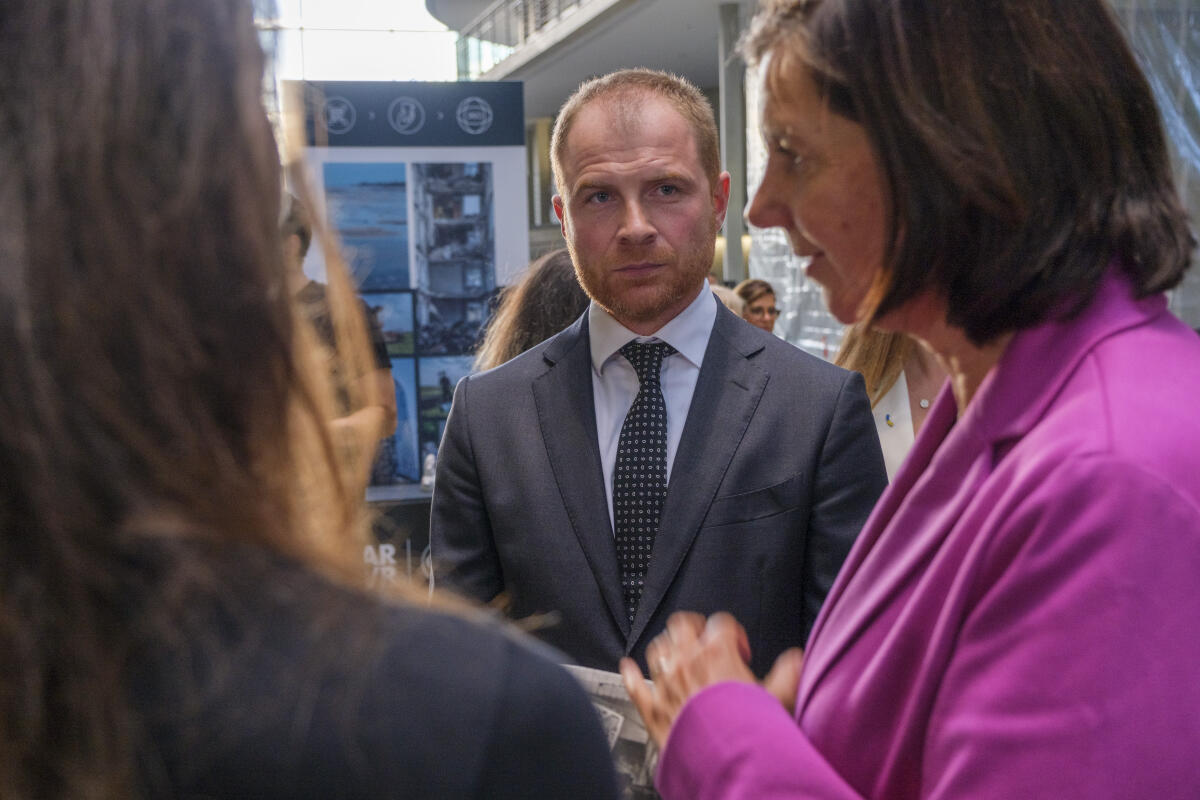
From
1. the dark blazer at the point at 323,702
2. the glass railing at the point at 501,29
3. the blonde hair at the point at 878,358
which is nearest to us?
the dark blazer at the point at 323,702

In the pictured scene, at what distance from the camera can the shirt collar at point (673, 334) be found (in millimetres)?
2098

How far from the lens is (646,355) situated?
209 centimetres

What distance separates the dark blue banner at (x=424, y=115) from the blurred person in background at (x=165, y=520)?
209 inches

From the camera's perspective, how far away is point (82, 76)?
1.98 ft

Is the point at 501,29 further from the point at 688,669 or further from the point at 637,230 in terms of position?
the point at 688,669

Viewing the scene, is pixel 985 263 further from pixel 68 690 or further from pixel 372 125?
pixel 372 125

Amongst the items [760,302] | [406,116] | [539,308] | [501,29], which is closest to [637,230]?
[539,308]

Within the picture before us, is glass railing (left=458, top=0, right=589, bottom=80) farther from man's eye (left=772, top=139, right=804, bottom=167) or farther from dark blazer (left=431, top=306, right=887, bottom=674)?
man's eye (left=772, top=139, right=804, bottom=167)

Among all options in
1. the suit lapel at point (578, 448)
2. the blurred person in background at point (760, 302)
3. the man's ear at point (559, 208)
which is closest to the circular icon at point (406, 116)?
the blurred person in background at point (760, 302)

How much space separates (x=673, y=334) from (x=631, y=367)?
10 cm

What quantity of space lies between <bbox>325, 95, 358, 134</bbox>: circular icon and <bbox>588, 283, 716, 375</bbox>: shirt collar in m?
4.03

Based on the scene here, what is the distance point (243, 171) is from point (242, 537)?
215mm

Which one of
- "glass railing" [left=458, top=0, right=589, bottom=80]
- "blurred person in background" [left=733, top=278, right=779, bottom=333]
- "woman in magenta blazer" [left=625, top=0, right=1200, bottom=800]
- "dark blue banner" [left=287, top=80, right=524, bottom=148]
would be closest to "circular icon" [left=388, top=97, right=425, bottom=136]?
"dark blue banner" [left=287, top=80, right=524, bottom=148]

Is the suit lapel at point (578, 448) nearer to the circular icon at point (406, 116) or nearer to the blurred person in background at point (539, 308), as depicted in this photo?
the blurred person in background at point (539, 308)
